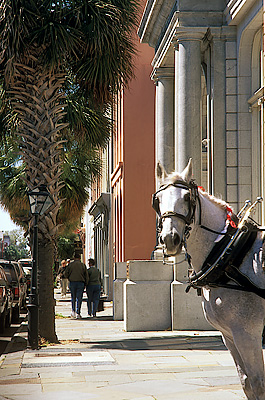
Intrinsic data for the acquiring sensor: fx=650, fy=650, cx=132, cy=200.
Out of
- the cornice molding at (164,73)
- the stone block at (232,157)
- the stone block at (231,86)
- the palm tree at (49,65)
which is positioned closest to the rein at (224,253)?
the palm tree at (49,65)

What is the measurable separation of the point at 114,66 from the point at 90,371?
6.65 metres

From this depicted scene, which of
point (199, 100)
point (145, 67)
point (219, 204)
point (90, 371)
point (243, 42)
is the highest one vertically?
point (145, 67)

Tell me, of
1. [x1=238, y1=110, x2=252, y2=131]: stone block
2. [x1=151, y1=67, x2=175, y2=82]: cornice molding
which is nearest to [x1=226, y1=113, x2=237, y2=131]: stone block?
[x1=238, y1=110, x2=252, y2=131]: stone block

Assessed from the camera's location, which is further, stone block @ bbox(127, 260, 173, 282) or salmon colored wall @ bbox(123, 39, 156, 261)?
salmon colored wall @ bbox(123, 39, 156, 261)

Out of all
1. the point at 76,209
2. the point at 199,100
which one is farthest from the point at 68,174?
the point at 199,100

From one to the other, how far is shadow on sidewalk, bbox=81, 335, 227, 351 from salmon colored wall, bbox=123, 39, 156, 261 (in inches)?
488

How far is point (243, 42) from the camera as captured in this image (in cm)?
1410

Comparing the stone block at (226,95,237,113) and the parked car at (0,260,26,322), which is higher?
the stone block at (226,95,237,113)

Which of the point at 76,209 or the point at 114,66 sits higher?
the point at 114,66

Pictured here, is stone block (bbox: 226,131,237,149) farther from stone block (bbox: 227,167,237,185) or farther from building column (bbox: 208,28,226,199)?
stone block (bbox: 227,167,237,185)

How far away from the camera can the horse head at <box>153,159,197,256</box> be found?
15.7 ft

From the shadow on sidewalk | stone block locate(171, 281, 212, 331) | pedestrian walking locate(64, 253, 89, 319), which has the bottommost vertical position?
the shadow on sidewalk

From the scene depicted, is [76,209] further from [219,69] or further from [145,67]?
[219,69]

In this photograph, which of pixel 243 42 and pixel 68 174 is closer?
pixel 243 42
